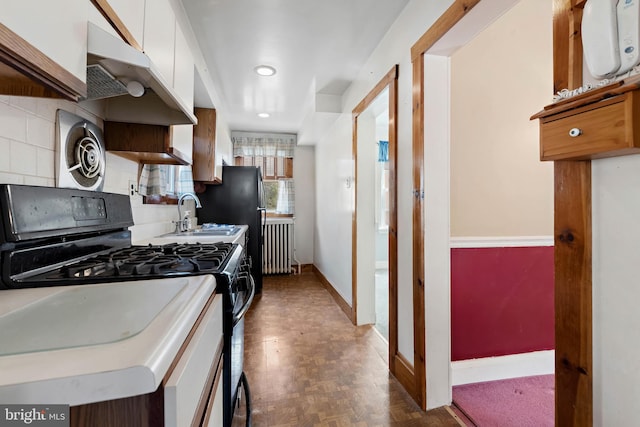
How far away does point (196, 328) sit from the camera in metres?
0.68

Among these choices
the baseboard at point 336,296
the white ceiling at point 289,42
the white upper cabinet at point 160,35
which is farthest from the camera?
the baseboard at point 336,296

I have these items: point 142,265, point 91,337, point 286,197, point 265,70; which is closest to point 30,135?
point 142,265

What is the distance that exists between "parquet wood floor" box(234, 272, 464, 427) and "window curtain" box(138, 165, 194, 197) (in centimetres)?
135

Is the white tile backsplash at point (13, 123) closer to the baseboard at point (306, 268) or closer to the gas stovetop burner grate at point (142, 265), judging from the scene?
the gas stovetop burner grate at point (142, 265)

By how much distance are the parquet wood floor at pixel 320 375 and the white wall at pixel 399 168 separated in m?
0.28

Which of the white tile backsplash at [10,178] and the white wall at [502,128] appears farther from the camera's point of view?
the white wall at [502,128]

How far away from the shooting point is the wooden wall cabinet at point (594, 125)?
64cm

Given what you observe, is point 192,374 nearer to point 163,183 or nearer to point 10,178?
point 10,178

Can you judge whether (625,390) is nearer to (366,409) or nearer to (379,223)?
(366,409)

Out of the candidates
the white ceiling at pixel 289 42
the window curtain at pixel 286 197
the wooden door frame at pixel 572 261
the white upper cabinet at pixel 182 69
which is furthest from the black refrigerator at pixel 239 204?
the wooden door frame at pixel 572 261

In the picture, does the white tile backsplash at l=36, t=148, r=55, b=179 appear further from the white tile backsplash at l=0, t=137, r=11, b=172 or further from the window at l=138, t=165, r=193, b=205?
the window at l=138, t=165, r=193, b=205

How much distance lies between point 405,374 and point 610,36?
1747 mm

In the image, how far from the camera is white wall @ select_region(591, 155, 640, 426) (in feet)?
2.37

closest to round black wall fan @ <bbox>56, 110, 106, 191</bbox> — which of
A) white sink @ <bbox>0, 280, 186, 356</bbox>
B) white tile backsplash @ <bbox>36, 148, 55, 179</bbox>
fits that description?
white tile backsplash @ <bbox>36, 148, 55, 179</bbox>
